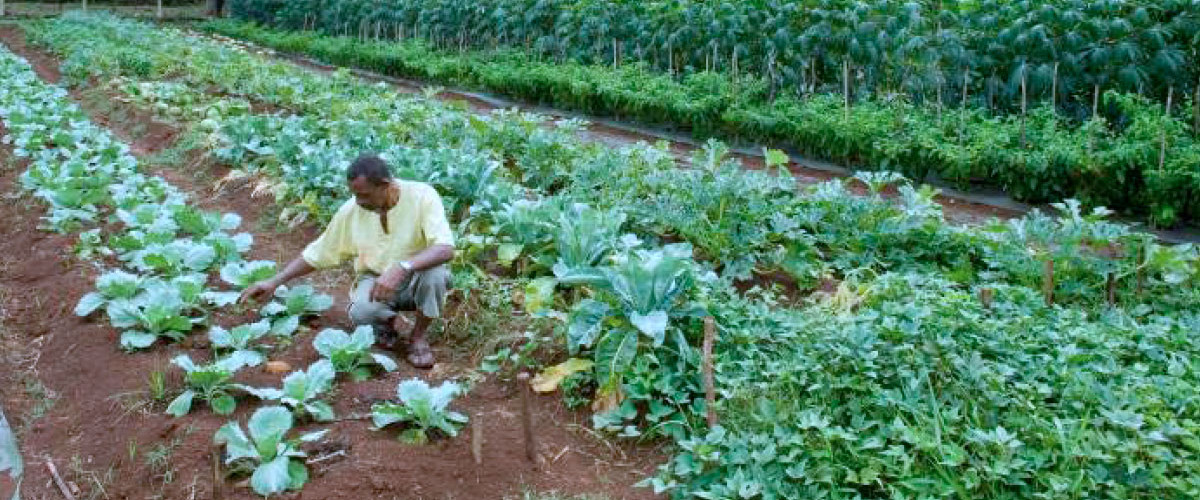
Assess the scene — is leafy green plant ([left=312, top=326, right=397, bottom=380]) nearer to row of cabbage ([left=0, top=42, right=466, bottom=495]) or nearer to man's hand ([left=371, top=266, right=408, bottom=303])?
row of cabbage ([left=0, top=42, right=466, bottom=495])

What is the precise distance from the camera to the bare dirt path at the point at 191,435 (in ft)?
12.9

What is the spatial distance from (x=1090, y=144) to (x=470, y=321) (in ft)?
20.0

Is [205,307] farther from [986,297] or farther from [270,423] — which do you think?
[986,297]

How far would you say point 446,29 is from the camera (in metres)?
21.3

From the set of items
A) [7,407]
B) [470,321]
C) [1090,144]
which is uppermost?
[1090,144]

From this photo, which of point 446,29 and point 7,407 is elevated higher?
point 446,29

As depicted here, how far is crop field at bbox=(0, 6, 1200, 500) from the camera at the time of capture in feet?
12.6

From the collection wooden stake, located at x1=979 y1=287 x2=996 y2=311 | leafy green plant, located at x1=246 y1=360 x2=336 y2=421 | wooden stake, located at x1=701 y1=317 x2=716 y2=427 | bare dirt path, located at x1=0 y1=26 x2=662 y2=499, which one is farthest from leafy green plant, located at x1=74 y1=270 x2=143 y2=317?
wooden stake, located at x1=979 y1=287 x2=996 y2=311

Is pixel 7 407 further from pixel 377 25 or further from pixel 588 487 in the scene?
pixel 377 25

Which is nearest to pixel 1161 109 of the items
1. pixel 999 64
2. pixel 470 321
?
pixel 999 64

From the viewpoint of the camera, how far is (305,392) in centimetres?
426

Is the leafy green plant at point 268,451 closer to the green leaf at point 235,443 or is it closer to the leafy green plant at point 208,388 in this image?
the green leaf at point 235,443

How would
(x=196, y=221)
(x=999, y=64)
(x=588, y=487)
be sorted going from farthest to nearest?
(x=999, y=64) < (x=196, y=221) < (x=588, y=487)

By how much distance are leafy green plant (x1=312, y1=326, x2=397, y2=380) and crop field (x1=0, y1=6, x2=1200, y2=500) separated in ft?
0.07
